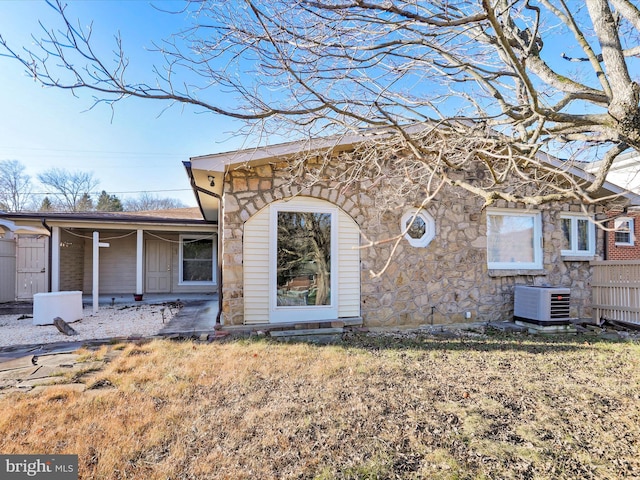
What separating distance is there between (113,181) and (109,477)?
117 ft

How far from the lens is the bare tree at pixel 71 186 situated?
32.8 m

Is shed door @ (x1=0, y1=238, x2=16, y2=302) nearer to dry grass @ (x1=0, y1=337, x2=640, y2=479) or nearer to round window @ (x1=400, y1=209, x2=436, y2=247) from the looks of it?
dry grass @ (x1=0, y1=337, x2=640, y2=479)

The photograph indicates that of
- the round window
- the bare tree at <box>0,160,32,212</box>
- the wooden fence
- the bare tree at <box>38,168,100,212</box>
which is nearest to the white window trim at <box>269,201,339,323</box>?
the round window

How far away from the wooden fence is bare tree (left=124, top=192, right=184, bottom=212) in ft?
125

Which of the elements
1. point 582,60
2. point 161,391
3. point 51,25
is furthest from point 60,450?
point 582,60

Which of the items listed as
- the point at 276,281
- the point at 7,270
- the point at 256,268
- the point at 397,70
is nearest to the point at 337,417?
the point at 276,281

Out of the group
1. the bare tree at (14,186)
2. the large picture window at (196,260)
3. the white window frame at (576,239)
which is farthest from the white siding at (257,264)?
the bare tree at (14,186)

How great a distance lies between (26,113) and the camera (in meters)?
4.87

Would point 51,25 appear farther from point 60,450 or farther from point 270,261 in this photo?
point 270,261

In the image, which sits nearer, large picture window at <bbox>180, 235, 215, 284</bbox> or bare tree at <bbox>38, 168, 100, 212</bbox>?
large picture window at <bbox>180, 235, 215, 284</bbox>

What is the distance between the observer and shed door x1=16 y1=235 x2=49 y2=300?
34.7 feet

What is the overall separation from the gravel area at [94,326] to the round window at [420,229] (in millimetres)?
5150

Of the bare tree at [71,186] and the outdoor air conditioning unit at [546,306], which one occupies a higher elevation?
the bare tree at [71,186]

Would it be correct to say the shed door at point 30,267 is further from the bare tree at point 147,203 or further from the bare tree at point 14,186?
the bare tree at point 147,203
